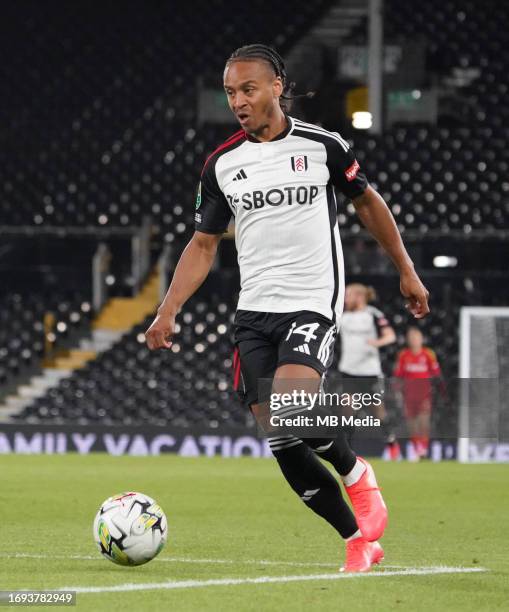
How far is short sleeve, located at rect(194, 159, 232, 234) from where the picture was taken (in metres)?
5.75

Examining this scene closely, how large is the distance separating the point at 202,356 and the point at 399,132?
5.47m

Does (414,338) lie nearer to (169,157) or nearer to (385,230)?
(169,157)

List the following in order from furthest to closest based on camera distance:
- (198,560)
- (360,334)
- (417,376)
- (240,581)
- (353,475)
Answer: (417,376) < (360,334) < (198,560) < (353,475) < (240,581)

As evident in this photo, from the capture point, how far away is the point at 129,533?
5656 millimetres

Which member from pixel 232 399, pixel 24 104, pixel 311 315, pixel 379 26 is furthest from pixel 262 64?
pixel 24 104

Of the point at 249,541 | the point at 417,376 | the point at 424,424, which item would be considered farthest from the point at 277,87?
the point at 424,424

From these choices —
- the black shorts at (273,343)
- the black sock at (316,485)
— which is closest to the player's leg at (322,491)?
the black sock at (316,485)

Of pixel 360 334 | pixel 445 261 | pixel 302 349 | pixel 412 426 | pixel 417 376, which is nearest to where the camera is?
pixel 302 349

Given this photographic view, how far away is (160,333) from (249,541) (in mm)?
2130

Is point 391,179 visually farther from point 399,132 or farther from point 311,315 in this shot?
point 311,315

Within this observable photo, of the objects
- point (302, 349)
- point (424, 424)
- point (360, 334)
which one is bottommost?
point (424, 424)

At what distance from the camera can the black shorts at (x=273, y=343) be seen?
5430 millimetres

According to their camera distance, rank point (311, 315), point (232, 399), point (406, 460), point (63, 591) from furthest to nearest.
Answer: point (232, 399), point (406, 460), point (311, 315), point (63, 591)

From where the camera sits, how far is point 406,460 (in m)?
17.0
